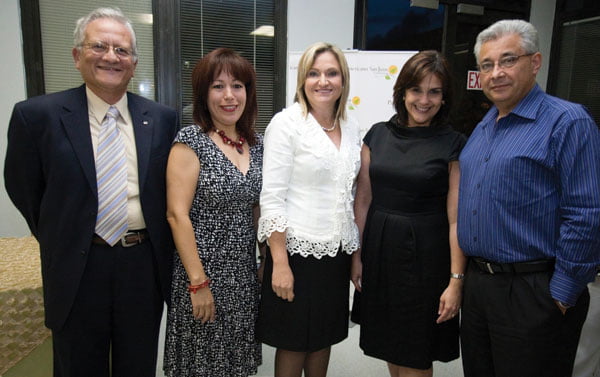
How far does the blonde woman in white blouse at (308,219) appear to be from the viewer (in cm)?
161

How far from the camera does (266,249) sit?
68.3 inches

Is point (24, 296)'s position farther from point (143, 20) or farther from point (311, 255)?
point (143, 20)

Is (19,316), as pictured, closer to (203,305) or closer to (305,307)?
(203,305)

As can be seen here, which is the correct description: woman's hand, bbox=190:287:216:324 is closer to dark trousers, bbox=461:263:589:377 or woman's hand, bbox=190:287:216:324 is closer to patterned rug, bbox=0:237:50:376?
patterned rug, bbox=0:237:50:376

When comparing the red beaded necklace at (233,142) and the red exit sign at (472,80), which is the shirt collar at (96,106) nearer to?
the red beaded necklace at (233,142)

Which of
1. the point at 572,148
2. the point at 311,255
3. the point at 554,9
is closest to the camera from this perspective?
the point at 572,148

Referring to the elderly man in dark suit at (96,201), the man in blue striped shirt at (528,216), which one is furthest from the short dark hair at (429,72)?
the elderly man in dark suit at (96,201)

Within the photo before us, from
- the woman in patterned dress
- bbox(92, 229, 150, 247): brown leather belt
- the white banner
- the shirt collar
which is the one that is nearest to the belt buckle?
bbox(92, 229, 150, 247): brown leather belt

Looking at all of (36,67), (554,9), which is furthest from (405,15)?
(36,67)

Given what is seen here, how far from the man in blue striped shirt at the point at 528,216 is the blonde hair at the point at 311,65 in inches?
21.4

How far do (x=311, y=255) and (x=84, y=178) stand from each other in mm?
887

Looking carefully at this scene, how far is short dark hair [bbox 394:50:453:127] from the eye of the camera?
166 centimetres

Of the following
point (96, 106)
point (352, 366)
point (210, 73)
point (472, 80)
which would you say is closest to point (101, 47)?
point (96, 106)

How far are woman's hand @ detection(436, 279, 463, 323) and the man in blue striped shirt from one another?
0.08 meters
